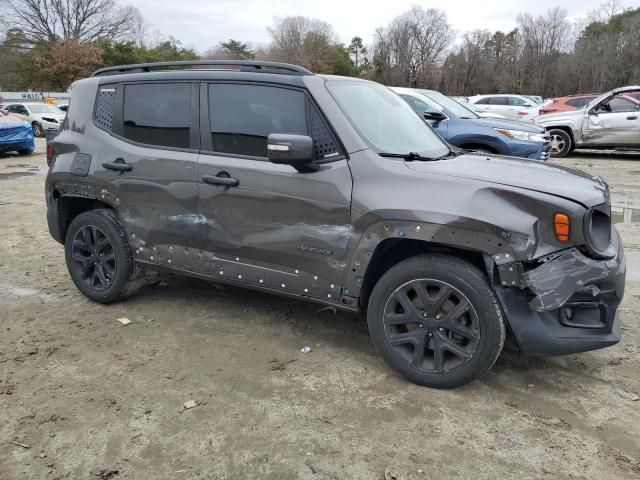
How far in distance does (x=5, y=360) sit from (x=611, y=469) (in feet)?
11.9

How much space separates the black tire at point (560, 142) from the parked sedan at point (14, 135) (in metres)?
14.8

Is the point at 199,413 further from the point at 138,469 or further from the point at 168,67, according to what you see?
the point at 168,67

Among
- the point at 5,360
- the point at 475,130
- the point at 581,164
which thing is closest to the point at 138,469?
the point at 5,360

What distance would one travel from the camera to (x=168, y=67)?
4215mm

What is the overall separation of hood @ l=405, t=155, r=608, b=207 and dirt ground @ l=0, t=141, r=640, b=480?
3.82 feet

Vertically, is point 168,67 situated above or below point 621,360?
above

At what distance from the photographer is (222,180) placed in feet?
11.7

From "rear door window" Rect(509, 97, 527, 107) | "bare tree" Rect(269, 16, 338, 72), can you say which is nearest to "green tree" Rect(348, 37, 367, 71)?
"bare tree" Rect(269, 16, 338, 72)

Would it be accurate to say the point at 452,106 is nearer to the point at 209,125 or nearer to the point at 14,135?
the point at 209,125

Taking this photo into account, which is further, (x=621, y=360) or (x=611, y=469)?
(x=621, y=360)

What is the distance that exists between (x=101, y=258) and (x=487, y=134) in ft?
19.1

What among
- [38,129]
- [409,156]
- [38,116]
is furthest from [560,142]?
[38,116]

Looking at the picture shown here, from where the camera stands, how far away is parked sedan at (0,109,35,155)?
14.9 m

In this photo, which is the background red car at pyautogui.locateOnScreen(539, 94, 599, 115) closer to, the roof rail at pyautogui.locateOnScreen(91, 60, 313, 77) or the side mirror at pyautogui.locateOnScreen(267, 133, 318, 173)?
the roof rail at pyautogui.locateOnScreen(91, 60, 313, 77)
